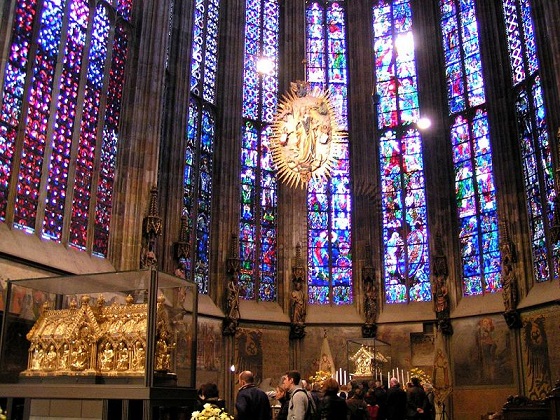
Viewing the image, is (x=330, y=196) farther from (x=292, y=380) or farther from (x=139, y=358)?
(x=139, y=358)

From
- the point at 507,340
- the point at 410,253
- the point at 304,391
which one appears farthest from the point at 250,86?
the point at 304,391

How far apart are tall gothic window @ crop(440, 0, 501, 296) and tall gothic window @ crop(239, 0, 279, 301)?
23.0 feet

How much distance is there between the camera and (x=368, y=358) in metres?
21.7

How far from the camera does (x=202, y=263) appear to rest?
23.2 meters

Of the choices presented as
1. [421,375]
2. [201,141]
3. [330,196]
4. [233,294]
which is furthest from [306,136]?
[330,196]

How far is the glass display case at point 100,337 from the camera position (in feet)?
23.2

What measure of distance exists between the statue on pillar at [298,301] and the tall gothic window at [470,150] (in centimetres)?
584

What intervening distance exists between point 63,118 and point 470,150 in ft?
48.0

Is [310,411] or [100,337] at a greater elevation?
[100,337]

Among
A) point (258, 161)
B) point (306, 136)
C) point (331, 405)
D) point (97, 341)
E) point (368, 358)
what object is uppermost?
point (258, 161)

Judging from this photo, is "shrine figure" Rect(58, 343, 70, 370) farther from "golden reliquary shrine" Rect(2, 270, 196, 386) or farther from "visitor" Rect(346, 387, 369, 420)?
"visitor" Rect(346, 387, 369, 420)

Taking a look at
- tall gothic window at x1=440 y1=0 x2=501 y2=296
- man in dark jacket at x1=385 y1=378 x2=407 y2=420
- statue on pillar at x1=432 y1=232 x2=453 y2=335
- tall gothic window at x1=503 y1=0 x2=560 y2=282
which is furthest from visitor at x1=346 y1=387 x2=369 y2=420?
tall gothic window at x1=440 y1=0 x2=501 y2=296

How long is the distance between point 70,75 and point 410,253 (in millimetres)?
13836

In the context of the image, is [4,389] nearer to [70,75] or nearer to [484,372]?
[70,75]
